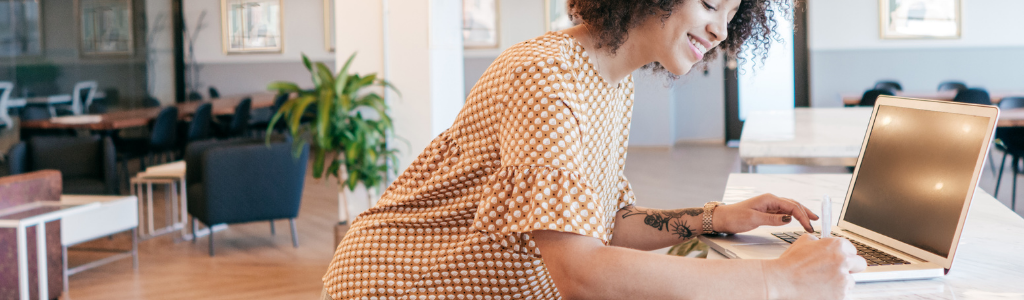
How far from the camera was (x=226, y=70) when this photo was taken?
10344 millimetres

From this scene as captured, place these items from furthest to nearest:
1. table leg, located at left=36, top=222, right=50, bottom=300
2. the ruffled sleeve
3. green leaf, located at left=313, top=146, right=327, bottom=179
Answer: green leaf, located at left=313, top=146, right=327, bottom=179, table leg, located at left=36, top=222, right=50, bottom=300, the ruffled sleeve

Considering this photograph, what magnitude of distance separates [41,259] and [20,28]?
4121 millimetres

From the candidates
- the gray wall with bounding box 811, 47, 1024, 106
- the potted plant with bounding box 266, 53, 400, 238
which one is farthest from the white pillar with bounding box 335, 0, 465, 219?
the gray wall with bounding box 811, 47, 1024, 106

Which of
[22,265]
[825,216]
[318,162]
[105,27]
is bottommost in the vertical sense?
[22,265]

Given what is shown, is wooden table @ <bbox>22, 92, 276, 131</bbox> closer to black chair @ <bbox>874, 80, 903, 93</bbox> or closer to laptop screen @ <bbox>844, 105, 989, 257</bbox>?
laptop screen @ <bbox>844, 105, 989, 257</bbox>

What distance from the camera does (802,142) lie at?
2.50 m

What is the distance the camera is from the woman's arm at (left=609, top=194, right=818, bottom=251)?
133 centimetres

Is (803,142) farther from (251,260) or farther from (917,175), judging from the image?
(251,260)

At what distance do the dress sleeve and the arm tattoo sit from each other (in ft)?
1.57

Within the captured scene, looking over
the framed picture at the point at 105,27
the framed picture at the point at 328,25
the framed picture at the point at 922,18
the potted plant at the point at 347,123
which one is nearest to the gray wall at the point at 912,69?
the framed picture at the point at 922,18

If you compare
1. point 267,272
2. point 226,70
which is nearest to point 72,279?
point 267,272

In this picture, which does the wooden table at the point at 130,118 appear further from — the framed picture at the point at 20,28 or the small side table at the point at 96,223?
the small side table at the point at 96,223

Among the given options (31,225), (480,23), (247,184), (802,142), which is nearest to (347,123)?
(247,184)

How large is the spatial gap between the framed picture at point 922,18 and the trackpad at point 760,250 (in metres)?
8.74
